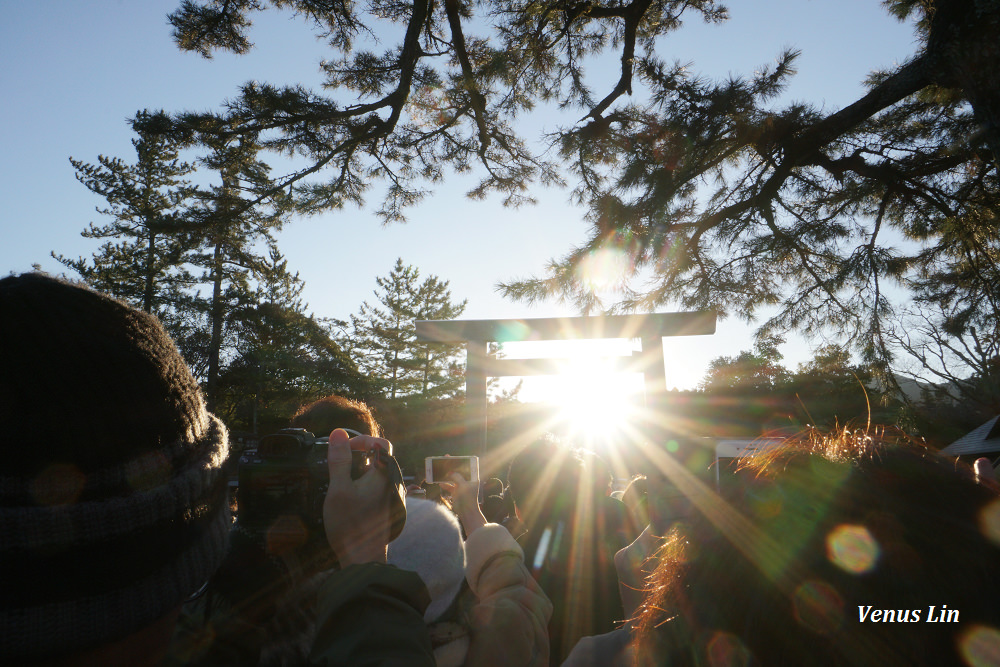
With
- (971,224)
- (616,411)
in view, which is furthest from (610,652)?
(616,411)

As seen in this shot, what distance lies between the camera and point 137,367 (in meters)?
0.69

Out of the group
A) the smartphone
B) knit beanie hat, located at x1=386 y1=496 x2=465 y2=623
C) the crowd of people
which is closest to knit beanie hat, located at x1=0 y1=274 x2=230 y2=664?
the crowd of people

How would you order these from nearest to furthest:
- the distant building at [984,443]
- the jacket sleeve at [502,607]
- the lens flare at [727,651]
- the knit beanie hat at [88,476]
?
1. the knit beanie hat at [88,476]
2. the lens flare at [727,651]
3. the jacket sleeve at [502,607]
4. the distant building at [984,443]

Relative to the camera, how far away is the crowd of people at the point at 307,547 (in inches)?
23.1

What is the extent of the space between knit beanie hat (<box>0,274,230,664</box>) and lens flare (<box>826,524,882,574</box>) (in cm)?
92

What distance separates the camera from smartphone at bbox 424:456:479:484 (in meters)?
2.12

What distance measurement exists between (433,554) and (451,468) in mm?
753

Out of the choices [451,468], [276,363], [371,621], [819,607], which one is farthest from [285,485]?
[276,363]

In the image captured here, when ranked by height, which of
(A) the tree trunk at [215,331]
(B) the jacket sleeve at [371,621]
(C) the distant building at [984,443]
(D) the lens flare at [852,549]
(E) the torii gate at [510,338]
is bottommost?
(C) the distant building at [984,443]

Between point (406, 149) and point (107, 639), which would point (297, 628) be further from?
point (406, 149)

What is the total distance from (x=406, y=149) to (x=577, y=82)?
166 centimetres

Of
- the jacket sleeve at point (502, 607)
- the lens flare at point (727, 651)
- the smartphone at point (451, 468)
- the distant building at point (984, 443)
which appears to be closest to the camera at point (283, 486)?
the jacket sleeve at point (502, 607)

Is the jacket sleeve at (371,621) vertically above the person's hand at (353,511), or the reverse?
the person's hand at (353,511)

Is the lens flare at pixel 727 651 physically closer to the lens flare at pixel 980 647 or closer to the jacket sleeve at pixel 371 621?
the lens flare at pixel 980 647
